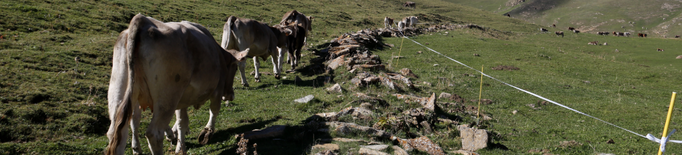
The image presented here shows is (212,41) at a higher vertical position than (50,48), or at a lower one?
higher

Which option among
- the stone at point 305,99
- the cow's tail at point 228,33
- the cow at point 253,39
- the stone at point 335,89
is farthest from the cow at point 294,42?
the stone at point 305,99

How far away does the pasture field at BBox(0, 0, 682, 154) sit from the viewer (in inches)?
267

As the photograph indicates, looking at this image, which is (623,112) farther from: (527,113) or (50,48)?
(50,48)

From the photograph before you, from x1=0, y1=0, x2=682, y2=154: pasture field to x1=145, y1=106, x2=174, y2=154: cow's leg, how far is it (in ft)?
5.25

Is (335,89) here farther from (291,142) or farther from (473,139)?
(473,139)

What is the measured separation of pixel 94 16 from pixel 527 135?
20245 mm

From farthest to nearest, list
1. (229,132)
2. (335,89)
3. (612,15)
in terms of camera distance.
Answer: (612,15) < (335,89) < (229,132)

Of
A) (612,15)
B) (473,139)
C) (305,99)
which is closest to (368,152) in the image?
(473,139)

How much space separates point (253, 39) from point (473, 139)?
8.00 metres

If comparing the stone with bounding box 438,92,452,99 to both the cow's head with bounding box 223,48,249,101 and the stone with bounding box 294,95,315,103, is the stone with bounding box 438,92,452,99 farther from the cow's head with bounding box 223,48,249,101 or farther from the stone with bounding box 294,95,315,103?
the cow's head with bounding box 223,48,249,101

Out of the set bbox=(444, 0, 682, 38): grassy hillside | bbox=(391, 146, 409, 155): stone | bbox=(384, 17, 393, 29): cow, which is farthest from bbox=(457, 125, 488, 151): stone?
bbox=(444, 0, 682, 38): grassy hillside

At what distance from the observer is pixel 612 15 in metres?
80.4

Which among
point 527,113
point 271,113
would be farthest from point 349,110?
point 527,113

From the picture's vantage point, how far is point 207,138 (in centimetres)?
659
